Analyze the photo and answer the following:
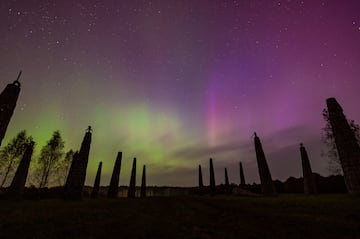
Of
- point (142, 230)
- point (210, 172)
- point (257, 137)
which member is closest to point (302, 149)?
point (257, 137)

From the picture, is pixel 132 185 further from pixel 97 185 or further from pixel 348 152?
pixel 348 152

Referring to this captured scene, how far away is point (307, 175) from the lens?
1008 inches

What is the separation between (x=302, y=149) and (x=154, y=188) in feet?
179

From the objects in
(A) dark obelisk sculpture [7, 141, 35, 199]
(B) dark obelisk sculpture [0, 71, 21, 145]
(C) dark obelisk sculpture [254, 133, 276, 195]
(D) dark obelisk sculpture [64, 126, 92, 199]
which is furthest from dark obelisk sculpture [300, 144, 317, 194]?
(A) dark obelisk sculpture [7, 141, 35, 199]

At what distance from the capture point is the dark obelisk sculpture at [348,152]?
49.5 feet

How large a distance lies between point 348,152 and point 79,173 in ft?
79.2

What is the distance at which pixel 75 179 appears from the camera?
68.4ft

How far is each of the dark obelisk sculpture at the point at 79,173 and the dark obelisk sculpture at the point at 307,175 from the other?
84.8 feet

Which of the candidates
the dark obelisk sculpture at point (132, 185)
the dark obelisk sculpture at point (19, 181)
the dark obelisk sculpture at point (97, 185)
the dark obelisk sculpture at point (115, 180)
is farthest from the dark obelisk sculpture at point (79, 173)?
the dark obelisk sculpture at point (132, 185)

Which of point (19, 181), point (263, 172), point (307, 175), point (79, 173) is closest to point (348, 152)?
point (263, 172)

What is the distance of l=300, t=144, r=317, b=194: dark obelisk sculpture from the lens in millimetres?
24719

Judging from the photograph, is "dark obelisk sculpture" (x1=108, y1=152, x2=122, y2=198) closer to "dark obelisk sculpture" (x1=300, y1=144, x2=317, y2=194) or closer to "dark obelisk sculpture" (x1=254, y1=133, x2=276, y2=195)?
"dark obelisk sculpture" (x1=254, y1=133, x2=276, y2=195)

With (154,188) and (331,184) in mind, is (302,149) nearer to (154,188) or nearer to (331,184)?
(331,184)

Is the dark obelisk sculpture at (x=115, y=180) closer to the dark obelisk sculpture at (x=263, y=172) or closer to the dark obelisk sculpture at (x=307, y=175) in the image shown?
the dark obelisk sculpture at (x=263, y=172)
